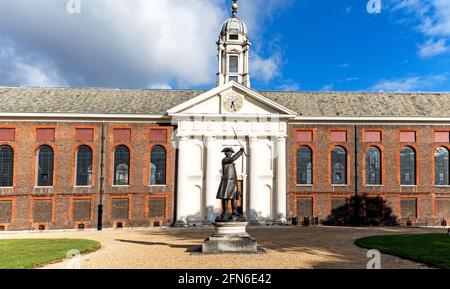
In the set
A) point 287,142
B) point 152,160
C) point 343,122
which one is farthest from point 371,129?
point 152,160

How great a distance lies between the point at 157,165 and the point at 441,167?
2446 cm

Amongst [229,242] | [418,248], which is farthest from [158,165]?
→ [418,248]

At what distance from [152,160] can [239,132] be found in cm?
779

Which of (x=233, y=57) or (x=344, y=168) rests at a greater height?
(x=233, y=57)

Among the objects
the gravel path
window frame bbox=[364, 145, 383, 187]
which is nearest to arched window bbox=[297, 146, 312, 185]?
window frame bbox=[364, 145, 383, 187]

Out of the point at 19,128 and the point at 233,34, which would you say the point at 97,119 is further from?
the point at 233,34

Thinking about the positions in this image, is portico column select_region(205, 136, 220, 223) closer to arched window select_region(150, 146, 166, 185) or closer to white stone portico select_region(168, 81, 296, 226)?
white stone portico select_region(168, 81, 296, 226)

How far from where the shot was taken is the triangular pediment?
33.4 metres

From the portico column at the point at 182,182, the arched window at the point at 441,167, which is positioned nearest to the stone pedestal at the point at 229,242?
the portico column at the point at 182,182

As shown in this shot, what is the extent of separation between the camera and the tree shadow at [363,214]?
1340 inches

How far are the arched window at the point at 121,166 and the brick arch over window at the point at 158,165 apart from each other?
2014 millimetres

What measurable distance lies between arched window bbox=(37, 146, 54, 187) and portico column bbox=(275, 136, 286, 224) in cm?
1884

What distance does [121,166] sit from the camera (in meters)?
34.2

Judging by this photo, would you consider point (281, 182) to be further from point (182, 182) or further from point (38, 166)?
point (38, 166)
